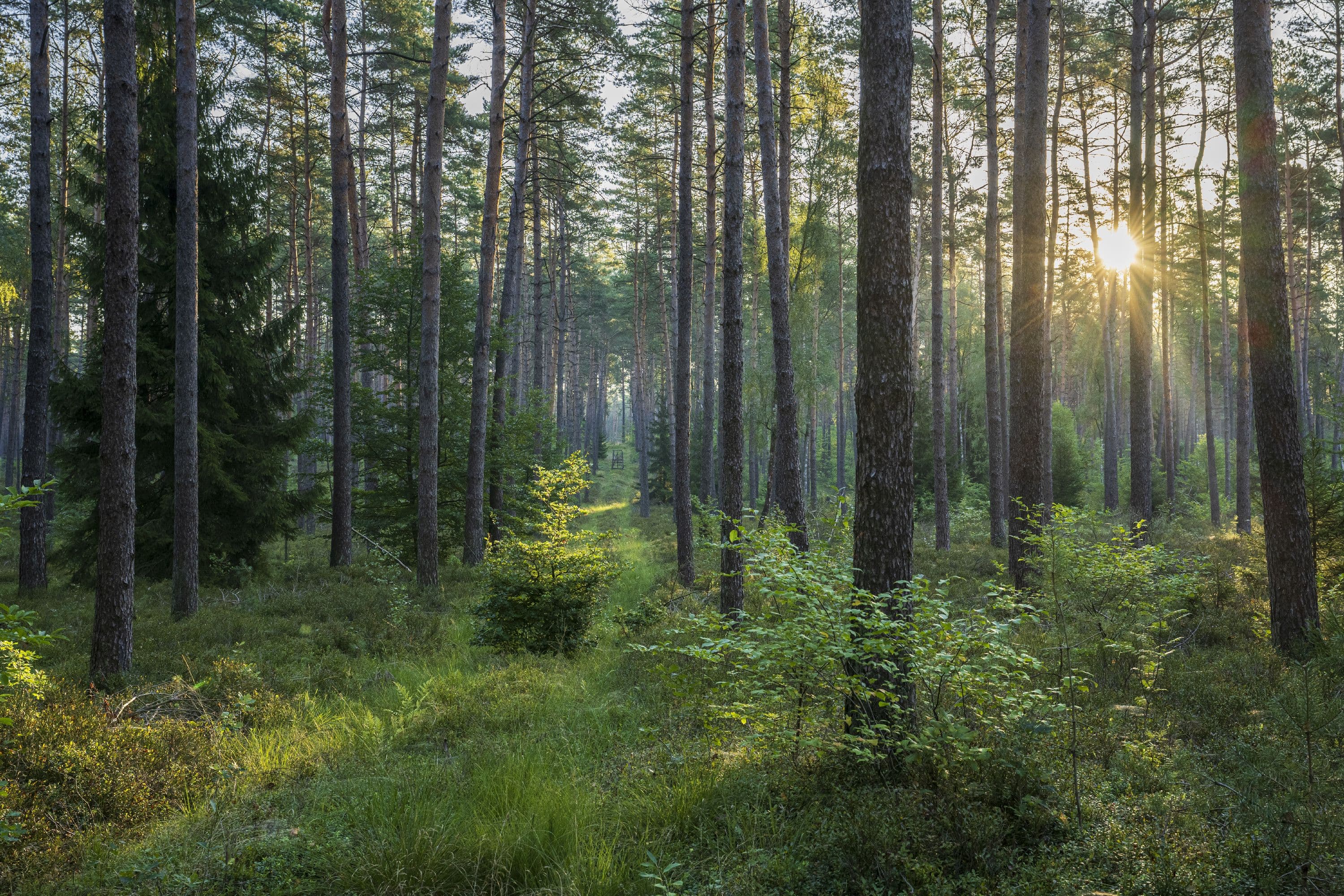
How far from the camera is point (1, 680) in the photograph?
324 cm

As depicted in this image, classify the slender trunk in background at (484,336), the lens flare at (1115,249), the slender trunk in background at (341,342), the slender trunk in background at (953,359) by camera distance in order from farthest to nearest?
the slender trunk in background at (953,359), the lens flare at (1115,249), the slender trunk in background at (484,336), the slender trunk in background at (341,342)

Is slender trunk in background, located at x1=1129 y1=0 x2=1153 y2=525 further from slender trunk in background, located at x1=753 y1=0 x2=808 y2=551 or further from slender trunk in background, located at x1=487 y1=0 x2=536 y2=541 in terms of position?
slender trunk in background, located at x1=487 y1=0 x2=536 y2=541

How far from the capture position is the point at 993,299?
1519 cm

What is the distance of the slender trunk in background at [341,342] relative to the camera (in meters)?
12.5

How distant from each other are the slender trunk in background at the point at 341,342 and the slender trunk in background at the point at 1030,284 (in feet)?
37.6

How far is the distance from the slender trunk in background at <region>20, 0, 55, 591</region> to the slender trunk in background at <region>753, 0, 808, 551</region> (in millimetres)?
11300

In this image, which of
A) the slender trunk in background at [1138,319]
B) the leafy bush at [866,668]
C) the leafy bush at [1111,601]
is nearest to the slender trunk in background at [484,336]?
the leafy bush at [866,668]

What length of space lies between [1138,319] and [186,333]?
1756cm

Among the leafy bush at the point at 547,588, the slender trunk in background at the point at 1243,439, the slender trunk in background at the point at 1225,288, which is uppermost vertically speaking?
the slender trunk in background at the point at 1225,288

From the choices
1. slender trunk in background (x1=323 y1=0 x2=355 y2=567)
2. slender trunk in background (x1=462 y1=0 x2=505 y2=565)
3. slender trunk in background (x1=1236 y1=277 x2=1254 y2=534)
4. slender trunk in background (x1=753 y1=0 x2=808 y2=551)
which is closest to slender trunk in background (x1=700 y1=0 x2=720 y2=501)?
slender trunk in background (x1=753 y1=0 x2=808 y2=551)

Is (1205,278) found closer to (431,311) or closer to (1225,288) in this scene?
(1225,288)

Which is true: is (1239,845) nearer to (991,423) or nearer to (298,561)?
(991,423)

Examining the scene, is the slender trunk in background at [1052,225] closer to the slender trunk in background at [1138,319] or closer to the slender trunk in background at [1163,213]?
the slender trunk in background at [1138,319]

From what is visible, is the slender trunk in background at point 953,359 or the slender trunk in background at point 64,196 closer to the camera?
the slender trunk in background at point 64,196
